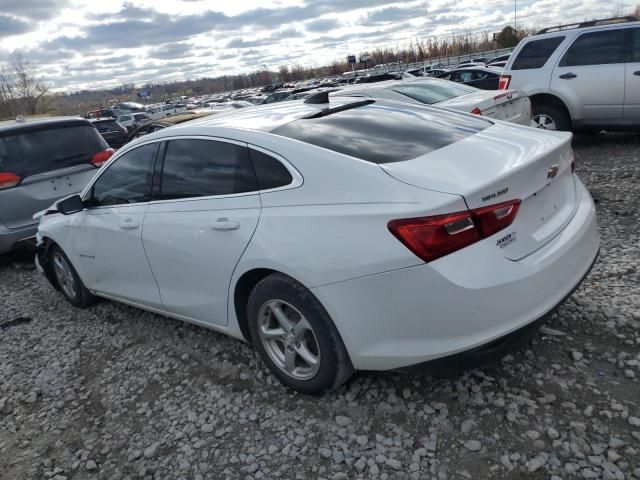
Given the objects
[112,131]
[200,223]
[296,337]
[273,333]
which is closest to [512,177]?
[296,337]

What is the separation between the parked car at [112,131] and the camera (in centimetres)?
1549

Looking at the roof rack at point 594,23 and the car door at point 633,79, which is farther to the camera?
the roof rack at point 594,23

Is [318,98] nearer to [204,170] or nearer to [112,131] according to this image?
[204,170]

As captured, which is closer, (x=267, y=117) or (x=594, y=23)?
(x=267, y=117)

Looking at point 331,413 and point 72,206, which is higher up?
point 72,206

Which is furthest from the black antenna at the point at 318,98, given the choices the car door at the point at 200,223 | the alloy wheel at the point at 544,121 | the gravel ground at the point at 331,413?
the alloy wheel at the point at 544,121

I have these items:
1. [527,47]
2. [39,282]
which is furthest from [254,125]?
[527,47]

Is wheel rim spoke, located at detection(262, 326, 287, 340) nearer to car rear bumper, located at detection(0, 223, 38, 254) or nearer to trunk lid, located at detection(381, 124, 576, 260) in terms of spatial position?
trunk lid, located at detection(381, 124, 576, 260)

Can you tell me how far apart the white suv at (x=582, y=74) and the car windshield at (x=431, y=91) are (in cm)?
107

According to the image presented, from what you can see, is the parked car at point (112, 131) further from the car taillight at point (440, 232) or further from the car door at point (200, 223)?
the car taillight at point (440, 232)

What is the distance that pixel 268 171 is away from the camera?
2924 millimetres

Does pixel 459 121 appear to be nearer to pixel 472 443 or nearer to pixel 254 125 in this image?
pixel 254 125

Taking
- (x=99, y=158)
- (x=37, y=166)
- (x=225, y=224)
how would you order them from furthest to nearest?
(x=99, y=158)
(x=37, y=166)
(x=225, y=224)

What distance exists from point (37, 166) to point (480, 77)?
15906mm
